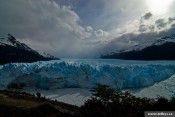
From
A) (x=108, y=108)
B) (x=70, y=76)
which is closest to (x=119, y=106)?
(x=108, y=108)

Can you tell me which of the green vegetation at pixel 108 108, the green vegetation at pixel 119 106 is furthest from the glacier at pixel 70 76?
the green vegetation at pixel 119 106

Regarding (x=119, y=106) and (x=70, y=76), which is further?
(x=70, y=76)

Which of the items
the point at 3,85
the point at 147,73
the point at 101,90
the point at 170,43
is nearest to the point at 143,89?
the point at 147,73

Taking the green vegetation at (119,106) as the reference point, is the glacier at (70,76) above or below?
above

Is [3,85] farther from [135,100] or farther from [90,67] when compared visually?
[135,100]

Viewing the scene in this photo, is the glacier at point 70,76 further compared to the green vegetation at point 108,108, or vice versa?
the glacier at point 70,76

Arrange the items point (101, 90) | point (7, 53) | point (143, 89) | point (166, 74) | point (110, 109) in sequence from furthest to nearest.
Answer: point (7, 53), point (166, 74), point (143, 89), point (101, 90), point (110, 109)

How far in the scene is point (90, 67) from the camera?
1357 inches

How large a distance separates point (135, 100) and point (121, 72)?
60.9ft

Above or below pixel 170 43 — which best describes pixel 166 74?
below

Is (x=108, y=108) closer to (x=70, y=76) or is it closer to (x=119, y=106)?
(x=119, y=106)

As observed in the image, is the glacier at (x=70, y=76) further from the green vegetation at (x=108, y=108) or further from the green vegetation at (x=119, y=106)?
the green vegetation at (x=119, y=106)

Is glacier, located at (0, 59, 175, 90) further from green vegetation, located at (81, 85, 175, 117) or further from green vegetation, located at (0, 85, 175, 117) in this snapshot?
green vegetation, located at (81, 85, 175, 117)

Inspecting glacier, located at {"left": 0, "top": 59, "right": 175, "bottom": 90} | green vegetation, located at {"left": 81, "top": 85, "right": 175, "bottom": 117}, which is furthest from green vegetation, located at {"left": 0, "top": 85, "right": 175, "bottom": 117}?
glacier, located at {"left": 0, "top": 59, "right": 175, "bottom": 90}
